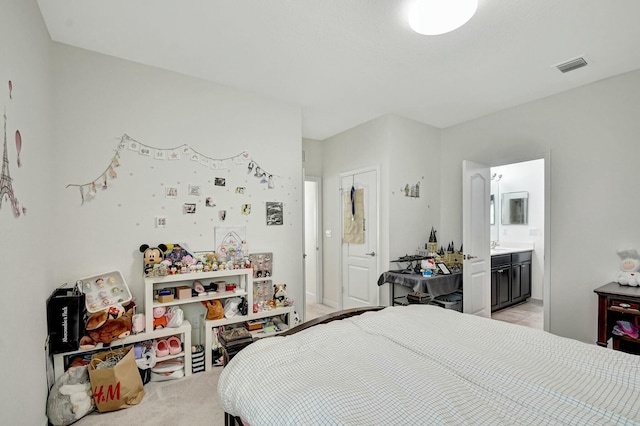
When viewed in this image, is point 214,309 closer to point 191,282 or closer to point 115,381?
point 191,282

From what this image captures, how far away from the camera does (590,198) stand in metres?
2.98

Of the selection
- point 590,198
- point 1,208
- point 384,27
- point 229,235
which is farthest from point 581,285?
point 1,208

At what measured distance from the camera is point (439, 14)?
69.7 inches

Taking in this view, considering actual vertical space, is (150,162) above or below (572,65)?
below

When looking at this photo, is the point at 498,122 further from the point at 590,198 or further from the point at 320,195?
the point at 320,195

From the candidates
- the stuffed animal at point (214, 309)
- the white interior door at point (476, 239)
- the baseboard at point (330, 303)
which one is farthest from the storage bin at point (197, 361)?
the white interior door at point (476, 239)

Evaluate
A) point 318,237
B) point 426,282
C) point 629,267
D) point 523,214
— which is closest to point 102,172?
point 318,237

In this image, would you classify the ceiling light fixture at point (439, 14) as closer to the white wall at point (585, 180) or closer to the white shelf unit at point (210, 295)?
the white wall at point (585, 180)

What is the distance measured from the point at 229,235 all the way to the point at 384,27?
2248 millimetres

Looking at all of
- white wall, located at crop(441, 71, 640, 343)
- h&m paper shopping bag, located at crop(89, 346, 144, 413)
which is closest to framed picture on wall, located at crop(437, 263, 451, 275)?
white wall, located at crop(441, 71, 640, 343)

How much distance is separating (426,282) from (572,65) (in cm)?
239

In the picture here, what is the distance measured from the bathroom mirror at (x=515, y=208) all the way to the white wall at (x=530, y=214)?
0.05 meters

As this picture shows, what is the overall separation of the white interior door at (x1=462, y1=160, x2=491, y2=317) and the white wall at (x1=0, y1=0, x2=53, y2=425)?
377 cm

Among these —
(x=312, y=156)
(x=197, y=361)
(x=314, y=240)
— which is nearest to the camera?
(x=197, y=361)
